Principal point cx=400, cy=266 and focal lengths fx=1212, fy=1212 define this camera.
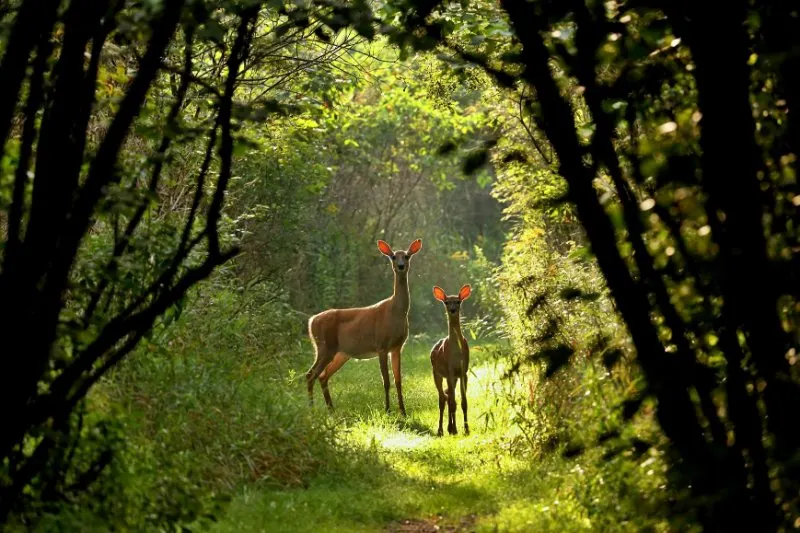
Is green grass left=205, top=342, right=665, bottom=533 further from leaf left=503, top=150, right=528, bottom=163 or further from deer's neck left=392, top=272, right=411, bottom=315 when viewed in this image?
deer's neck left=392, top=272, right=411, bottom=315

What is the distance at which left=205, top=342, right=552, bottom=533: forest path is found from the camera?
755cm

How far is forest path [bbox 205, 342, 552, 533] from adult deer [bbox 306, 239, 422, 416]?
2.47m

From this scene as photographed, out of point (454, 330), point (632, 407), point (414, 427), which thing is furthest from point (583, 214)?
point (414, 427)

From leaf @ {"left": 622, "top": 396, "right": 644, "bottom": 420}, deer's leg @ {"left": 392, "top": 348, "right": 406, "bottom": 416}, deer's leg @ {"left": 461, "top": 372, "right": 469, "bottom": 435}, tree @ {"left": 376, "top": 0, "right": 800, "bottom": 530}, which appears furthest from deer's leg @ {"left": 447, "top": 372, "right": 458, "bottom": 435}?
leaf @ {"left": 622, "top": 396, "right": 644, "bottom": 420}

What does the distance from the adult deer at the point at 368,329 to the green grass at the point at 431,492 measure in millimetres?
2897

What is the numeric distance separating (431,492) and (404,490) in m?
0.21

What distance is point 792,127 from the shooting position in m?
3.68

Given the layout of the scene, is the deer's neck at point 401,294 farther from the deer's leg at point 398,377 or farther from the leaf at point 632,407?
the leaf at point 632,407

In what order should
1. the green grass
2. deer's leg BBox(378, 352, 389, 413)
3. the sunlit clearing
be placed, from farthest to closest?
deer's leg BBox(378, 352, 389, 413) → the sunlit clearing → the green grass

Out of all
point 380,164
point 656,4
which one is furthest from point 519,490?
point 380,164

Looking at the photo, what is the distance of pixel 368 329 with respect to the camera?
51.8 feet

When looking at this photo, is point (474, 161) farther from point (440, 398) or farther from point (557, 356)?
point (440, 398)

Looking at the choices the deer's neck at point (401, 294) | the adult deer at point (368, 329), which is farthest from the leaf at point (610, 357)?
the deer's neck at point (401, 294)

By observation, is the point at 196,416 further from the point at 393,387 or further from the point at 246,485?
the point at 393,387
